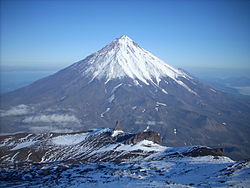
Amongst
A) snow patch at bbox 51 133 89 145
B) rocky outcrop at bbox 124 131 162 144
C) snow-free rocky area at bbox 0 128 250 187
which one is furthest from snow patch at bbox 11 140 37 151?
rocky outcrop at bbox 124 131 162 144

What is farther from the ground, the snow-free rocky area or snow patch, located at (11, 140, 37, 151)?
the snow-free rocky area

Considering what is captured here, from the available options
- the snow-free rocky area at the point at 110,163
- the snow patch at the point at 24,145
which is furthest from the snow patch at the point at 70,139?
the snow patch at the point at 24,145

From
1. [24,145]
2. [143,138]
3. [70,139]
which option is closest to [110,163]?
[143,138]

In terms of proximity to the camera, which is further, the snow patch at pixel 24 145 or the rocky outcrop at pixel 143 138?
the snow patch at pixel 24 145

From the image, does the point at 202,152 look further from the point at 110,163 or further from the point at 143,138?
the point at 143,138

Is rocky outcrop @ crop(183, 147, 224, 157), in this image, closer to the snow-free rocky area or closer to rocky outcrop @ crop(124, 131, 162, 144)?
the snow-free rocky area

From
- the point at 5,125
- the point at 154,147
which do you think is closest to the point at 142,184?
the point at 154,147

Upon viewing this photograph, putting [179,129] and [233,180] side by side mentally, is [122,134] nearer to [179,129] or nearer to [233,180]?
[233,180]

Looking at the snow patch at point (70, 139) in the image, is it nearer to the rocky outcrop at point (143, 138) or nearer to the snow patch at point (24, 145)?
the snow patch at point (24, 145)
